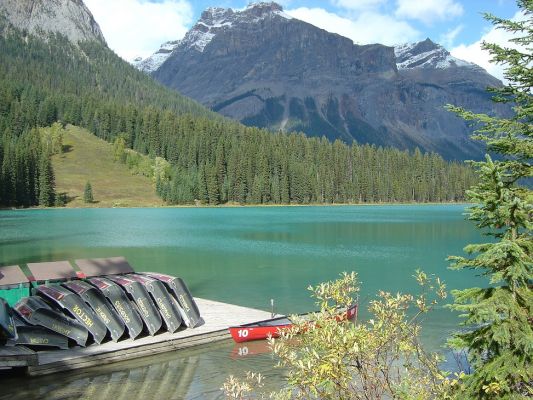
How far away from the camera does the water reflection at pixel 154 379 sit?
17078 mm

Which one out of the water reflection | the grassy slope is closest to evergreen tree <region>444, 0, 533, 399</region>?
the water reflection

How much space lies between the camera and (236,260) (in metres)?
54.6

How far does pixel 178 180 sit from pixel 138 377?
6405 inches

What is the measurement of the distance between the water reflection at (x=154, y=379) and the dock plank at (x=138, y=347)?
33cm

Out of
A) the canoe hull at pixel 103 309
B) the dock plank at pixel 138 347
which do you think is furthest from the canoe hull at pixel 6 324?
the canoe hull at pixel 103 309

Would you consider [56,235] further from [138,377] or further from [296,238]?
[138,377]

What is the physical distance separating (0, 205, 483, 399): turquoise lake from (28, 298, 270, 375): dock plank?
0.56m

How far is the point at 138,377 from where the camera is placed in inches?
737

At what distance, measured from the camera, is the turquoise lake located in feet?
64.1

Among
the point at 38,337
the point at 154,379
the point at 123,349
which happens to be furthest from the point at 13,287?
the point at 154,379

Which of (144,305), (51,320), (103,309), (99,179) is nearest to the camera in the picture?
(51,320)

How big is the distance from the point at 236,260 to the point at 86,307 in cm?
3383

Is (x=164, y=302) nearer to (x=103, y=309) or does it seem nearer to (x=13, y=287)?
(x=103, y=309)

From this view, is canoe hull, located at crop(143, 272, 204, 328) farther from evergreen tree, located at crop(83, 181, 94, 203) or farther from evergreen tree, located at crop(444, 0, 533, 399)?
evergreen tree, located at crop(83, 181, 94, 203)
